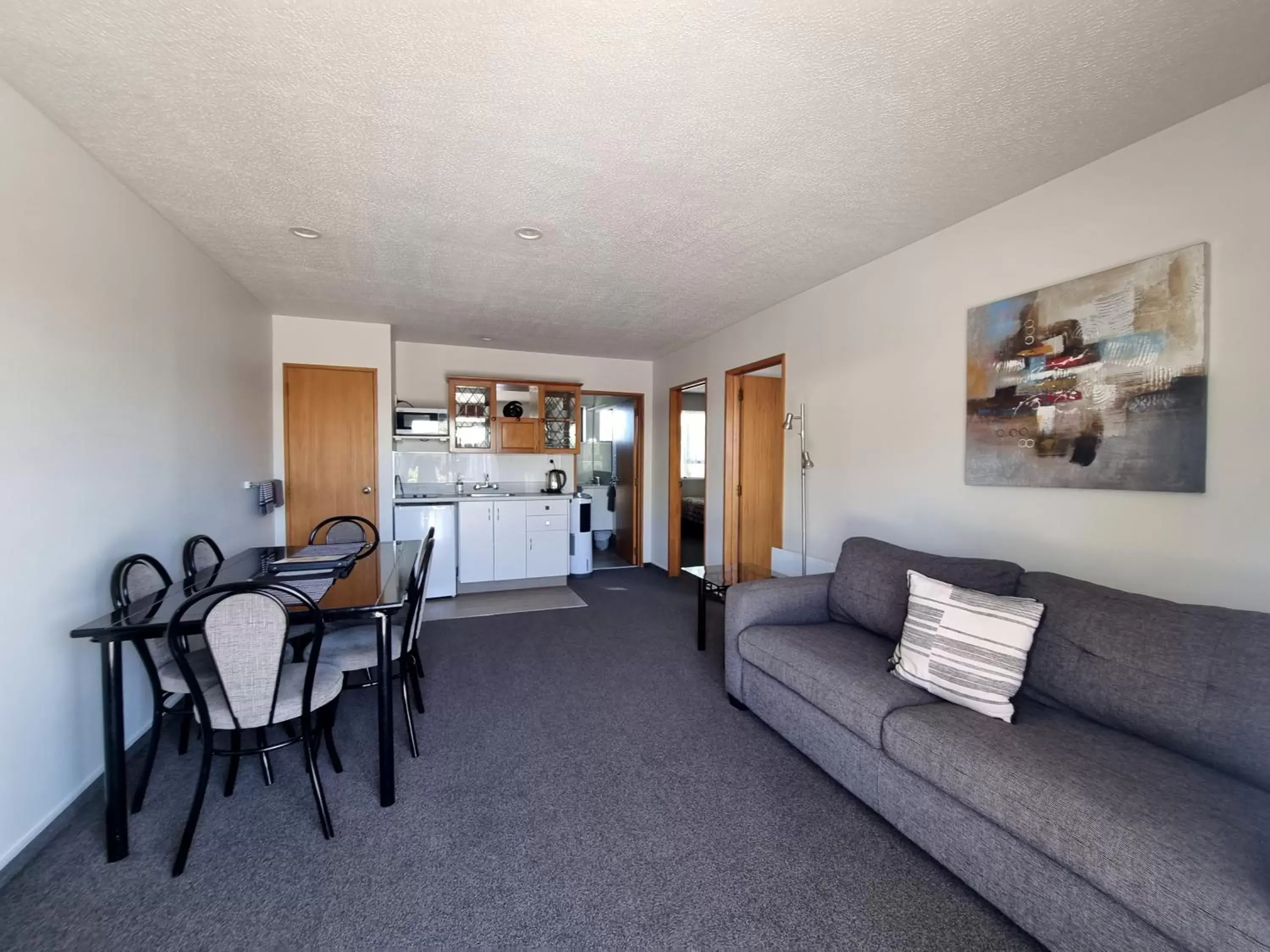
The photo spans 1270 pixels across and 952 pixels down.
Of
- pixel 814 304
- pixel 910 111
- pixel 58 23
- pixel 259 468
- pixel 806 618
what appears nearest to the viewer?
pixel 58 23

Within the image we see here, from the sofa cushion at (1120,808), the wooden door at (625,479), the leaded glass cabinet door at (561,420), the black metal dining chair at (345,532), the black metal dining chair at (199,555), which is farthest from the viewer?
the wooden door at (625,479)

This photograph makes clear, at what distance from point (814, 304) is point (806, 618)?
7.13ft

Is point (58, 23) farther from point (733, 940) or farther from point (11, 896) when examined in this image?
point (733, 940)

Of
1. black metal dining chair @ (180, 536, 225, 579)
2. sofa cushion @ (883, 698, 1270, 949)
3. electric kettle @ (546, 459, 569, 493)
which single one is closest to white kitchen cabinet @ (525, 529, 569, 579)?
electric kettle @ (546, 459, 569, 493)

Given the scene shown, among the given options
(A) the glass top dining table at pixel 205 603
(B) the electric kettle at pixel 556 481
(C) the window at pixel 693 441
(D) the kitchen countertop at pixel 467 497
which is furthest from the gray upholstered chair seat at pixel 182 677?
(C) the window at pixel 693 441

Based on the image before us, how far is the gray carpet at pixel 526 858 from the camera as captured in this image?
148 cm

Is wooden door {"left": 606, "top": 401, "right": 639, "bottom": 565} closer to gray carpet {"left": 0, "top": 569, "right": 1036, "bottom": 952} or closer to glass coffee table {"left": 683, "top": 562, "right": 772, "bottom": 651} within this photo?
glass coffee table {"left": 683, "top": 562, "right": 772, "bottom": 651}

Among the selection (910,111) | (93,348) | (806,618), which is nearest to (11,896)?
(93,348)

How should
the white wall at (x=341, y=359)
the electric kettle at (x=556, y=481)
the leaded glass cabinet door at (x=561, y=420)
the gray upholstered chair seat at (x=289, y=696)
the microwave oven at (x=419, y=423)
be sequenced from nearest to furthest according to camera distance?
the gray upholstered chair seat at (x=289, y=696)
the white wall at (x=341, y=359)
the microwave oven at (x=419, y=423)
the leaded glass cabinet door at (x=561, y=420)
the electric kettle at (x=556, y=481)

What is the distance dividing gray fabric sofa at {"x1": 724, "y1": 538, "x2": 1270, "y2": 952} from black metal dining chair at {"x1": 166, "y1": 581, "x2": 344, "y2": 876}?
1.91 metres

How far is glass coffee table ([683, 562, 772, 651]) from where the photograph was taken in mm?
3555

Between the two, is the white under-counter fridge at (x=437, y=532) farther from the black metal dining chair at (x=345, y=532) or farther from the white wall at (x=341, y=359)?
the black metal dining chair at (x=345, y=532)

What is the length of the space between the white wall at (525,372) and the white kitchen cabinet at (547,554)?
1.10 metres

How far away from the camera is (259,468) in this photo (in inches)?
161
